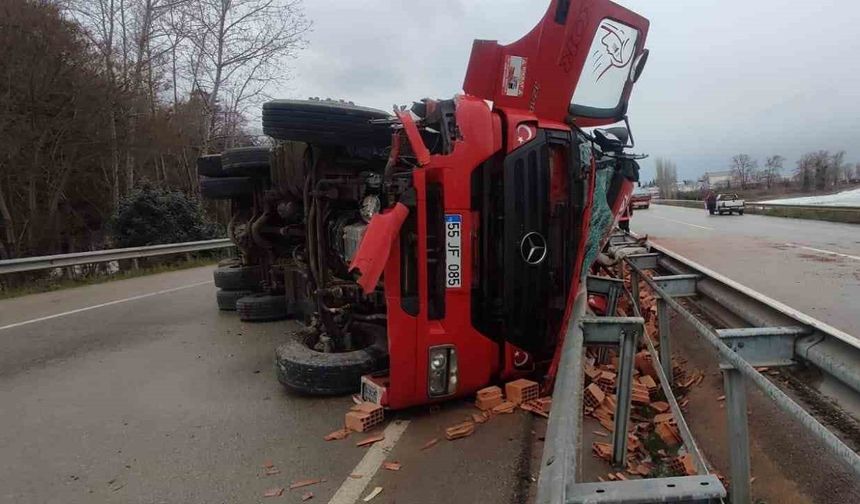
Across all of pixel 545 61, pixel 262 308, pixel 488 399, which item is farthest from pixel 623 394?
pixel 262 308

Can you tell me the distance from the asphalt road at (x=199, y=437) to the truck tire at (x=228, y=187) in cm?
247

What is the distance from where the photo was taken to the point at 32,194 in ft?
56.4

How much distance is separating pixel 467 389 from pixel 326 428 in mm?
980

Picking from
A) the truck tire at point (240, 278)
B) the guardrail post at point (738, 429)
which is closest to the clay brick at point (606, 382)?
the guardrail post at point (738, 429)

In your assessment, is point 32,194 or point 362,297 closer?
point 362,297

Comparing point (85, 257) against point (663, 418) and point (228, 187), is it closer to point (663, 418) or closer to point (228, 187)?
point (228, 187)

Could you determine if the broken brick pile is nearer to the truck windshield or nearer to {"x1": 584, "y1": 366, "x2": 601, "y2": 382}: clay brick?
{"x1": 584, "y1": 366, "x2": 601, "y2": 382}: clay brick

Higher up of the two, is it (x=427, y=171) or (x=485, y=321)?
(x=427, y=171)

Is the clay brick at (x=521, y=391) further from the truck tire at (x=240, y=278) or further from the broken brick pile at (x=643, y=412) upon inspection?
the truck tire at (x=240, y=278)

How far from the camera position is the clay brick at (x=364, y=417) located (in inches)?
140

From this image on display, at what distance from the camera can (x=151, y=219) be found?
18.4 meters

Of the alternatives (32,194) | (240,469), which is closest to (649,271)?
(240,469)

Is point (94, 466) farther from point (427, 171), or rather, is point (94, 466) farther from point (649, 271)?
point (649, 271)

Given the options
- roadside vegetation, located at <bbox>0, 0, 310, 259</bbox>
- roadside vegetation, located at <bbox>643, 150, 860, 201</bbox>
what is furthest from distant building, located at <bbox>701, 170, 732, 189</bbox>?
roadside vegetation, located at <bbox>0, 0, 310, 259</bbox>
